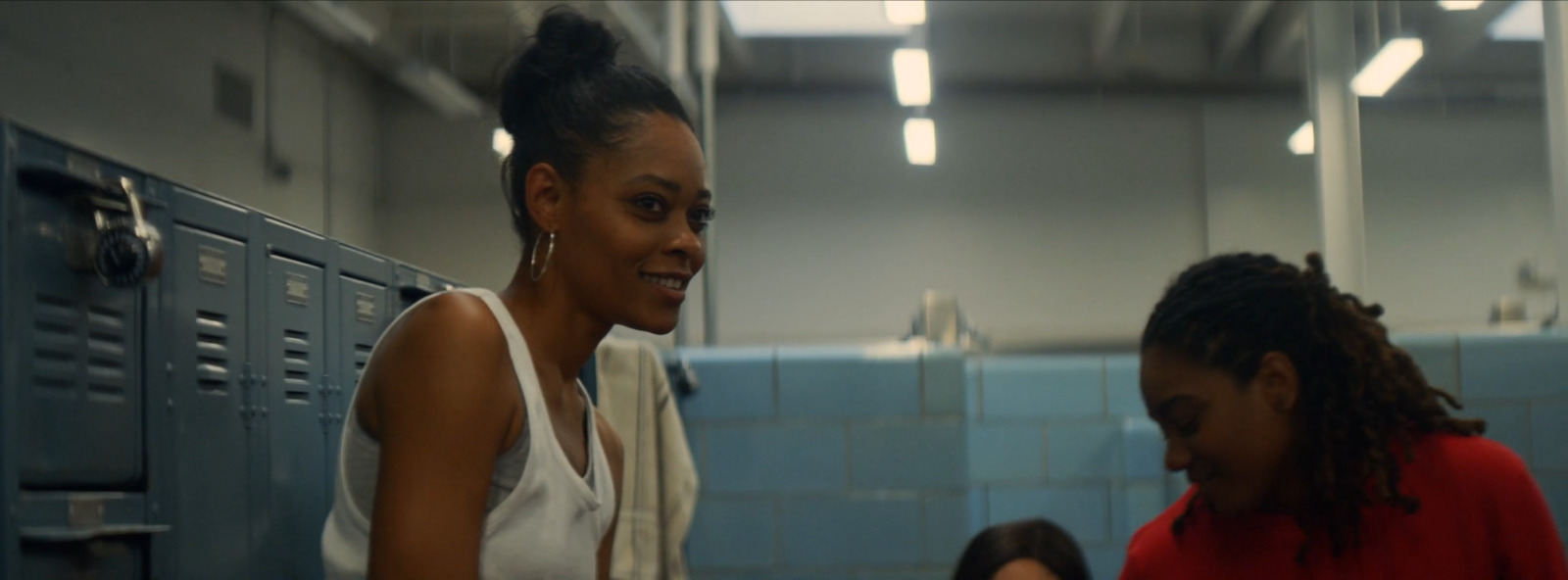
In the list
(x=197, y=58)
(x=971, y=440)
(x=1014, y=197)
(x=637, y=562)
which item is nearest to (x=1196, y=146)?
(x=1014, y=197)

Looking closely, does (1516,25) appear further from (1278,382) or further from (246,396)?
(246,396)

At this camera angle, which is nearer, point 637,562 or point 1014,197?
point 637,562

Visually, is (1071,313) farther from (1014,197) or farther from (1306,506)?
(1306,506)

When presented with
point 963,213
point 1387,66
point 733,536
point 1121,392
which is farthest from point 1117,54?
point 733,536

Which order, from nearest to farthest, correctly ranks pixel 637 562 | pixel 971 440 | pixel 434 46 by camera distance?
1. pixel 637 562
2. pixel 971 440
3. pixel 434 46

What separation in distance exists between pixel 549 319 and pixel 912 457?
1.83 metres

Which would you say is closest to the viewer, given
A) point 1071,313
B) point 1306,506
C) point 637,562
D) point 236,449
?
point 1306,506

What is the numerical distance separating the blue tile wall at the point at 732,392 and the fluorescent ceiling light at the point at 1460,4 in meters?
4.01

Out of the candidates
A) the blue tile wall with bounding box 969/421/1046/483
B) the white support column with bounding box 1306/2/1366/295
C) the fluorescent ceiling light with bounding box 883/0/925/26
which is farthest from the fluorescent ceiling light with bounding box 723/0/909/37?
the blue tile wall with bounding box 969/421/1046/483

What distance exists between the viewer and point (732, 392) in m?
2.94

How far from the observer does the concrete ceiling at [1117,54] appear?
6.43 metres

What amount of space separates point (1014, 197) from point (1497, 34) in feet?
7.52

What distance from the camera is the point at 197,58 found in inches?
172

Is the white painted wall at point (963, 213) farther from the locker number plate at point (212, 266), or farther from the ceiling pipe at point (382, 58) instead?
the locker number plate at point (212, 266)
